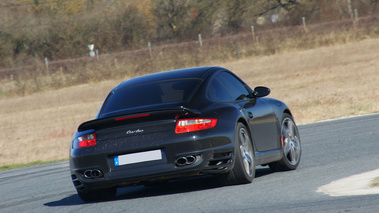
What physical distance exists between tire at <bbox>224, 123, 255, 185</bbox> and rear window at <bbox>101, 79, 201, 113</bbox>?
716 mm

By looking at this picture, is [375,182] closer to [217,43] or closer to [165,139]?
[165,139]

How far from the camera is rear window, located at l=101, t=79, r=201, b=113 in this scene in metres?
8.11

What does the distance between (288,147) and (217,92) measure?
61.0 inches

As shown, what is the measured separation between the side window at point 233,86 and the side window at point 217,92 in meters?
0.12

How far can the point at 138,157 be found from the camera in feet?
24.3

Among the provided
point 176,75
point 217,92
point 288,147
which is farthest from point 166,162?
point 288,147

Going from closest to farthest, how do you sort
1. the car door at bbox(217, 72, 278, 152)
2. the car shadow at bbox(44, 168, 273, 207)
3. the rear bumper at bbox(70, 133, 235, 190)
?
the rear bumper at bbox(70, 133, 235, 190) → the car shadow at bbox(44, 168, 273, 207) → the car door at bbox(217, 72, 278, 152)

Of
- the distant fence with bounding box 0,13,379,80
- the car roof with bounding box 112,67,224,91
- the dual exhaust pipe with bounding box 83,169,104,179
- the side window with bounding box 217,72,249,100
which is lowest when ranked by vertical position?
the distant fence with bounding box 0,13,379,80

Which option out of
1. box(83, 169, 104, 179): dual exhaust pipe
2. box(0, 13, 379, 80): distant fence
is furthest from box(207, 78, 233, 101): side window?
box(0, 13, 379, 80): distant fence

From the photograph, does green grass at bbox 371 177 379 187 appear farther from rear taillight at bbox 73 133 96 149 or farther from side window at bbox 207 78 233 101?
rear taillight at bbox 73 133 96 149

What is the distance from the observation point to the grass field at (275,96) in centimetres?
1977

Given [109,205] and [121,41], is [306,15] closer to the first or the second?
[121,41]

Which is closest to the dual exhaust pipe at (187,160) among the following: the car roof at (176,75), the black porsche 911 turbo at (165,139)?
the black porsche 911 turbo at (165,139)

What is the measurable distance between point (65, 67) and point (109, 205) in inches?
1308
